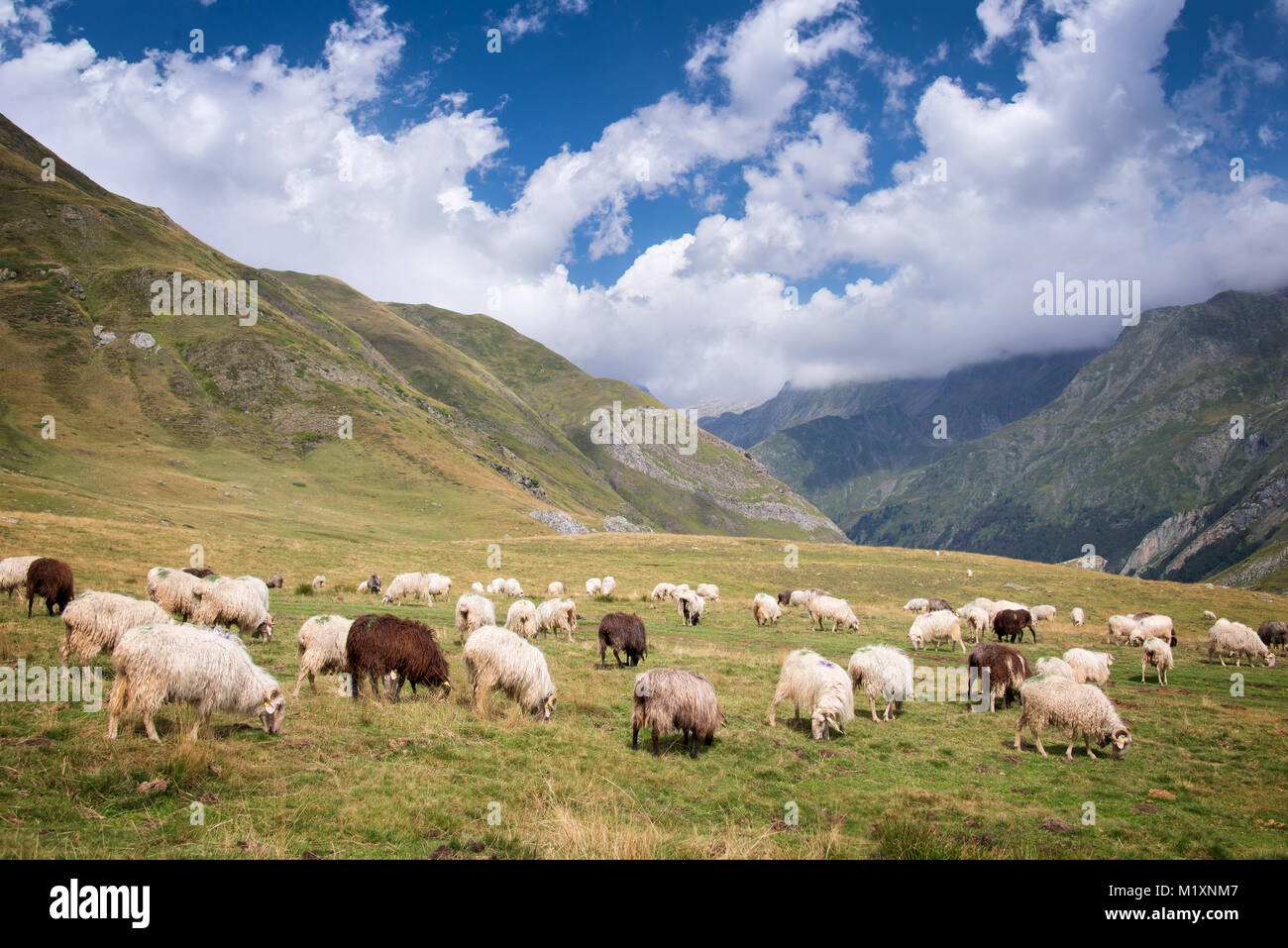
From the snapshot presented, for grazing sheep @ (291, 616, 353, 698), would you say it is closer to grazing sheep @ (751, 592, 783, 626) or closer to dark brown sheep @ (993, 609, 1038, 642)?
grazing sheep @ (751, 592, 783, 626)

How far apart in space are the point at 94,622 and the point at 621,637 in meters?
13.9

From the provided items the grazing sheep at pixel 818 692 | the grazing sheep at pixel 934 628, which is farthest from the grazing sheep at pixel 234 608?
the grazing sheep at pixel 934 628

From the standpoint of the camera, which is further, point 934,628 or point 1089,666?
point 934,628

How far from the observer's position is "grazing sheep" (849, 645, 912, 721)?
56.8 feet

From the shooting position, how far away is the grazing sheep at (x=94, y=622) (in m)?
13.9

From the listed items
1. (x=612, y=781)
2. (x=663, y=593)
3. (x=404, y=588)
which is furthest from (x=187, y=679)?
(x=663, y=593)

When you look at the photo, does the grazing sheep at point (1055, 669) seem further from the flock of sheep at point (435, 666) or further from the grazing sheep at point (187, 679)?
the grazing sheep at point (187, 679)

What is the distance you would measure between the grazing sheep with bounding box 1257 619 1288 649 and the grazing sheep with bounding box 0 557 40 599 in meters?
53.8

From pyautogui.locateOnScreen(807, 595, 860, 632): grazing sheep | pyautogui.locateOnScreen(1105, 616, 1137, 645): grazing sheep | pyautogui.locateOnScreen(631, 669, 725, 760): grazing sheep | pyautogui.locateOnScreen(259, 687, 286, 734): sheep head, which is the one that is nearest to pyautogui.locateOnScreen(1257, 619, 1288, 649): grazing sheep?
pyautogui.locateOnScreen(1105, 616, 1137, 645): grazing sheep

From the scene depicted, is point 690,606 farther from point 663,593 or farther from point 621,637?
point 621,637

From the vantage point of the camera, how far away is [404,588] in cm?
3500
